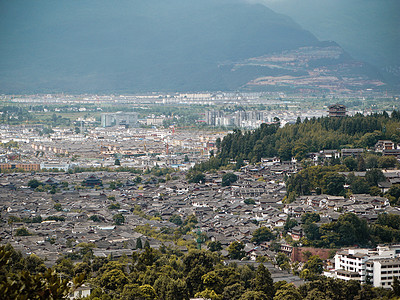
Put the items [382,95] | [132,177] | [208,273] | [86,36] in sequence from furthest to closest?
1. [86,36]
2. [382,95]
3. [132,177]
4. [208,273]

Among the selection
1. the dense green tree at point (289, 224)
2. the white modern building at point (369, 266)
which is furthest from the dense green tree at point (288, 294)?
the dense green tree at point (289, 224)

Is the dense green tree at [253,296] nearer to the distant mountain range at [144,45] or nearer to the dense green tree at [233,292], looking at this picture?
the dense green tree at [233,292]

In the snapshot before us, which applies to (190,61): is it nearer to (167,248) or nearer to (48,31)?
(48,31)

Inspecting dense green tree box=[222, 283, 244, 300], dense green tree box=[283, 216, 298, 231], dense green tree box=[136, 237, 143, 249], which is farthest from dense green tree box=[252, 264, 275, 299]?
dense green tree box=[283, 216, 298, 231]

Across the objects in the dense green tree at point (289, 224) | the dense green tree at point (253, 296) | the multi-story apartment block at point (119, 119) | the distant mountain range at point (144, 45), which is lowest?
the dense green tree at point (253, 296)

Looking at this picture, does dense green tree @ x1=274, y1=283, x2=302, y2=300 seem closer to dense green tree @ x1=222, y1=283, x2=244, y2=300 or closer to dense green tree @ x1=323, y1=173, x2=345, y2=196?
dense green tree @ x1=222, y1=283, x2=244, y2=300

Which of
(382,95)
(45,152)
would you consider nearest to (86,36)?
(382,95)

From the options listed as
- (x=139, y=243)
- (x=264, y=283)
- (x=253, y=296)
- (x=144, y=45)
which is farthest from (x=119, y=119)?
(x=144, y=45)
